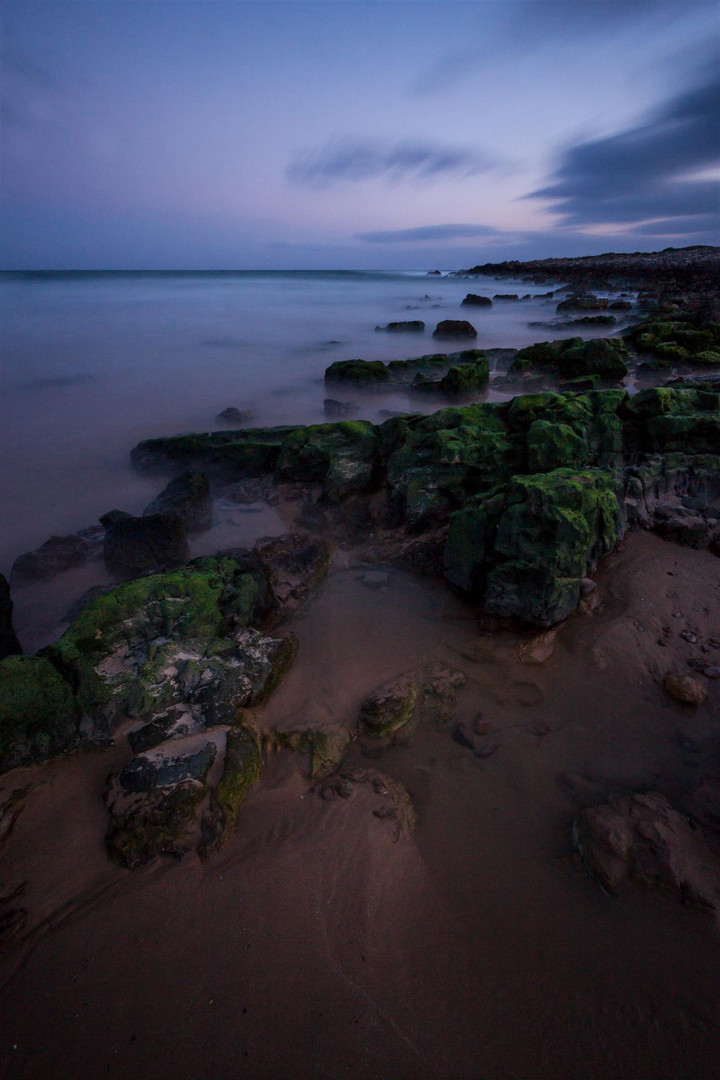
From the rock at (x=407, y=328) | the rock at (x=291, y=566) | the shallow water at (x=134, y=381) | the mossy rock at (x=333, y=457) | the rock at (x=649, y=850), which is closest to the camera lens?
the rock at (x=649, y=850)

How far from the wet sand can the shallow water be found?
4.49 meters

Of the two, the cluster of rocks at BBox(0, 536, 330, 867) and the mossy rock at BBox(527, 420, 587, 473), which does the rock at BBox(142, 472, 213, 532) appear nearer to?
the cluster of rocks at BBox(0, 536, 330, 867)

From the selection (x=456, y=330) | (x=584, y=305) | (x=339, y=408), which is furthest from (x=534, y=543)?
(x=584, y=305)

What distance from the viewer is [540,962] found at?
89.3 inches

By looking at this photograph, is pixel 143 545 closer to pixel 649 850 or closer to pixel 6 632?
pixel 6 632

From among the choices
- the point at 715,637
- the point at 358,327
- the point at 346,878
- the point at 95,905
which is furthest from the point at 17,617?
the point at 358,327

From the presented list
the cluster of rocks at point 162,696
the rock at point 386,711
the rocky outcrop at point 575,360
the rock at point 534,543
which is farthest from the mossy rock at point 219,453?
the rocky outcrop at point 575,360

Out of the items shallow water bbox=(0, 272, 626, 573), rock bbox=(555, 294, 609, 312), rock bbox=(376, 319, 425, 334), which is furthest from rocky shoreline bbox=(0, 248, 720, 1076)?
rock bbox=(555, 294, 609, 312)

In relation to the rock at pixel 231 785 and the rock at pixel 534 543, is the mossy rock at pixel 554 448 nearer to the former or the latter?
the rock at pixel 534 543

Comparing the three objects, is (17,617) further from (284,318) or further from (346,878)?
(284,318)

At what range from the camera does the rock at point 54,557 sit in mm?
5129

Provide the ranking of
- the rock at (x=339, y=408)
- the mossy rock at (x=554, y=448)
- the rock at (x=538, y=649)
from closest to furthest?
the rock at (x=538, y=649) → the mossy rock at (x=554, y=448) → the rock at (x=339, y=408)

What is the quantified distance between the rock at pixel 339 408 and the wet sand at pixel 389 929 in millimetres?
8203

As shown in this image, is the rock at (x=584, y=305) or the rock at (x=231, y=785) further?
the rock at (x=584, y=305)
